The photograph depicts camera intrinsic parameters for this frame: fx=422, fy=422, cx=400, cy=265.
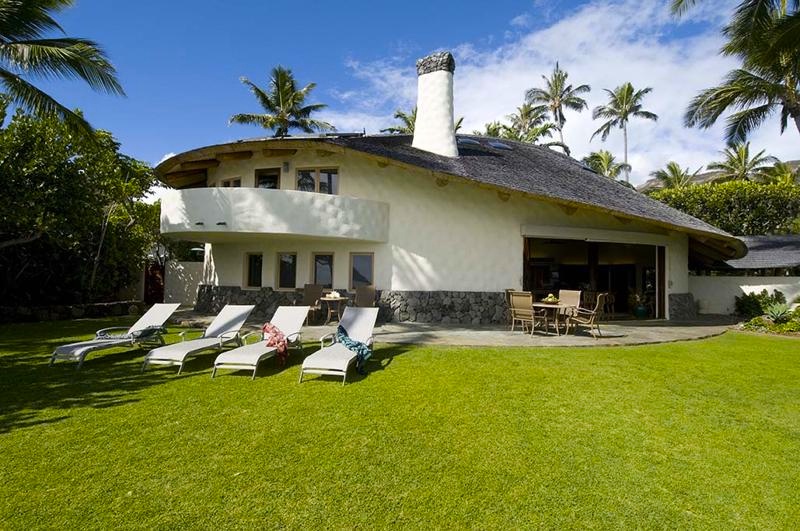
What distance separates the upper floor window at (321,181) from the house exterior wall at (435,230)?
204 millimetres

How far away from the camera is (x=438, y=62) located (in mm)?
15828

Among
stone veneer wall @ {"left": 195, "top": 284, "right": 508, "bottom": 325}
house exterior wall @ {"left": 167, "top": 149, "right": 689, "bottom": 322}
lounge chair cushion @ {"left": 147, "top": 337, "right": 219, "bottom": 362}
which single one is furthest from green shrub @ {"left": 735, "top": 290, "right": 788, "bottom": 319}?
lounge chair cushion @ {"left": 147, "top": 337, "right": 219, "bottom": 362}

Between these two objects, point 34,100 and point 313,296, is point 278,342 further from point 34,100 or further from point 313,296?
Answer: point 34,100

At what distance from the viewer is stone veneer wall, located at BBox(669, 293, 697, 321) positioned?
52.8 feet

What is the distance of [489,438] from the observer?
437 centimetres

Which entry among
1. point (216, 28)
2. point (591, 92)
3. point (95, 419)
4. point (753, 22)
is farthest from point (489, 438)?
point (591, 92)

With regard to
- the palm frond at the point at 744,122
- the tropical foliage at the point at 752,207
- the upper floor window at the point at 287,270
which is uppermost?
the palm frond at the point at 744,122

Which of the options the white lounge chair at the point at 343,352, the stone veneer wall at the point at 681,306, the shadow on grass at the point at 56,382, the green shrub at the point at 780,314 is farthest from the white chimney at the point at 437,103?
the shadow on grass at the point at 56,382

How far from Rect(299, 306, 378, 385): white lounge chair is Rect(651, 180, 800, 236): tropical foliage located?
25.0 m

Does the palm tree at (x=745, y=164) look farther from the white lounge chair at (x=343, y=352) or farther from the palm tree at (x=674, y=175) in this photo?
the white lounge chair at (x=343, y=352)

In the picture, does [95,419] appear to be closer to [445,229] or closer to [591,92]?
[445,229]

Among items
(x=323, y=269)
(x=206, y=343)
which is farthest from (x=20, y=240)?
(x=206, y=343)

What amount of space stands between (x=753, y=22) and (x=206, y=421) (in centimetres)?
1827

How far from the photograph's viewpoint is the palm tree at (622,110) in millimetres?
39781
